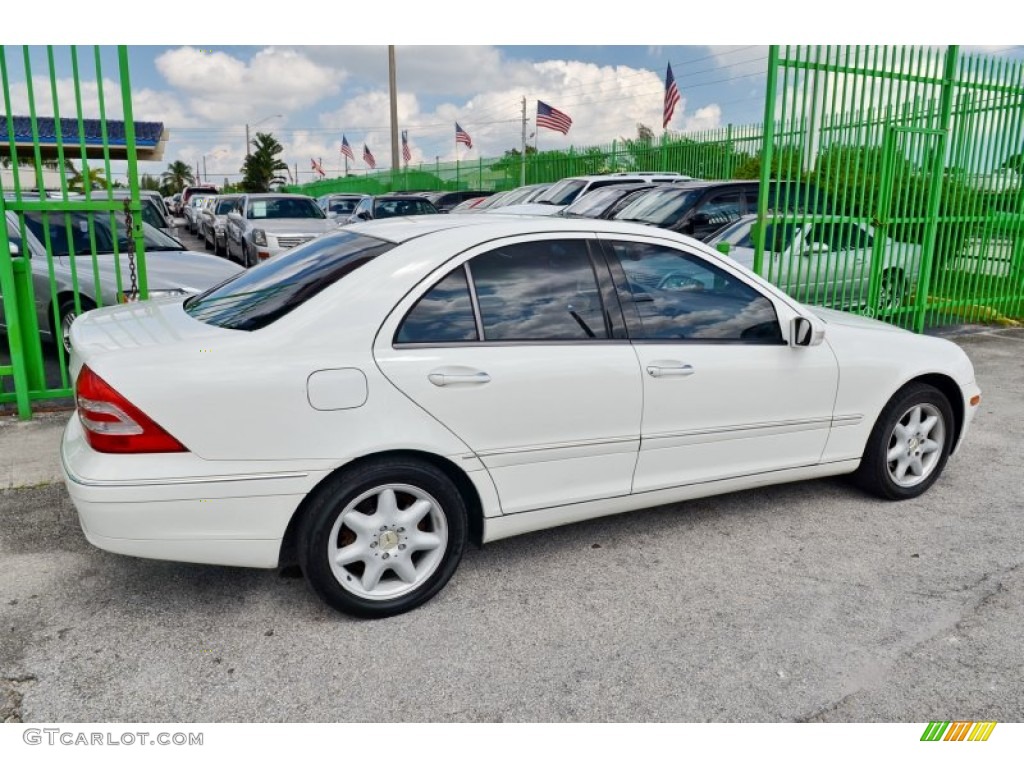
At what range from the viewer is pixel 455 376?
123 inches

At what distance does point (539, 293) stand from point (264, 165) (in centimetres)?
7097

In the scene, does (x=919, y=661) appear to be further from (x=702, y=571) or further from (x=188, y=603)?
(x=188, y=603)

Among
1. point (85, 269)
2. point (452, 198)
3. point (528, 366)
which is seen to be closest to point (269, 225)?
point (85, 269)

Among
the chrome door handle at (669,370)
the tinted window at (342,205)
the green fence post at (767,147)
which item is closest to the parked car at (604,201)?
the green fence post at (767,147)

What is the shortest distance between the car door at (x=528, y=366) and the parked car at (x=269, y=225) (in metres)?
9.27

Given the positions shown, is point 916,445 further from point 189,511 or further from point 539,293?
point 189,511

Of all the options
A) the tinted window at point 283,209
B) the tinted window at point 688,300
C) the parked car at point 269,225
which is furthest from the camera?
the tinted window at point 283,209

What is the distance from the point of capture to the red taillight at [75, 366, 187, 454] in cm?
277

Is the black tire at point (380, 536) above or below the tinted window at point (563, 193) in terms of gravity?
below

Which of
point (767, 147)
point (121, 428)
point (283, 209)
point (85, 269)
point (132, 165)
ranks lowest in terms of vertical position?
point (121, 428)

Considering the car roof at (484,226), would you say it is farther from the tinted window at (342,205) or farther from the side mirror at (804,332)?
the tinted window at (342,205)

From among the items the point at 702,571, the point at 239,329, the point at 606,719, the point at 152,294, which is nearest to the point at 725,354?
the point at 702,571

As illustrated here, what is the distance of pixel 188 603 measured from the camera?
3.28m
